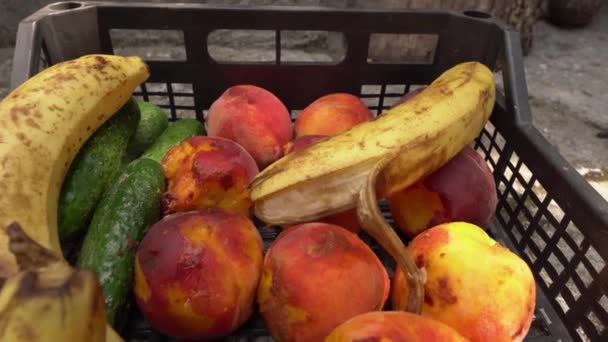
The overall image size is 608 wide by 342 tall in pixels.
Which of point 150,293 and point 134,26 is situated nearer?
point 150,293

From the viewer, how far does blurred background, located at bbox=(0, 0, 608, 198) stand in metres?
2.11

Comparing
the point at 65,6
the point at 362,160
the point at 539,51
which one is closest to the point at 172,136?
the point at 65,6

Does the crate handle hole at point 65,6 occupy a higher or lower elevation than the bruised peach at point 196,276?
higher

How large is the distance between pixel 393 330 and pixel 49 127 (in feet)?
1.83

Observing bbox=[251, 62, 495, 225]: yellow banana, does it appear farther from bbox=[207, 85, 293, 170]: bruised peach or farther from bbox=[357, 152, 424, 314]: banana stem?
bbox=[207, 85, 293, 170]: bruised peach

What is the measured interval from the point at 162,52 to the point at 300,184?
2.05 meters

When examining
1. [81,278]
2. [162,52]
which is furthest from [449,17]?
[162,52]

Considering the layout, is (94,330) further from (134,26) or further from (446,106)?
(134,26)

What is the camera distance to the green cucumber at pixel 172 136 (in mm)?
953

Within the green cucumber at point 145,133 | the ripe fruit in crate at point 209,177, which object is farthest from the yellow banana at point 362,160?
the green cucumber at point 145,133

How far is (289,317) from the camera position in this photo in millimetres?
627

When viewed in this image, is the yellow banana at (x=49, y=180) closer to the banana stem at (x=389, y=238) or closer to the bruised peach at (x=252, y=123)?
the bruised peach at (x=252, y=123)

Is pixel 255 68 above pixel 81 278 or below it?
below

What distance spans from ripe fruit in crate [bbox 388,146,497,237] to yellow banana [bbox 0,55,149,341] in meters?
0.50
